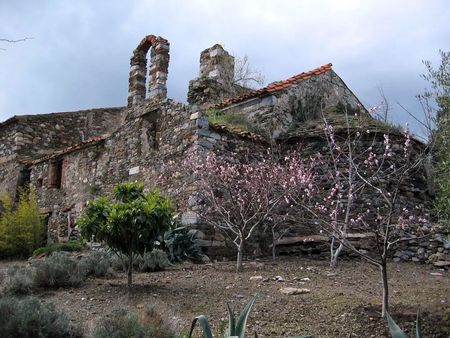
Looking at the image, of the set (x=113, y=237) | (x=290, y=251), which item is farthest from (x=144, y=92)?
(x=113, y=237)

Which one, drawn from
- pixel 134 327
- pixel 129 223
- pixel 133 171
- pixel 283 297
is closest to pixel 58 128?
pixel 133 171

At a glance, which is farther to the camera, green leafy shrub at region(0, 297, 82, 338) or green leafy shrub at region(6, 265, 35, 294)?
green leafy shrub at region(6, 265, 35, 294)

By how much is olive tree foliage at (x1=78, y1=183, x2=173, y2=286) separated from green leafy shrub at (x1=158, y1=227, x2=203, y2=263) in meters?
2.33

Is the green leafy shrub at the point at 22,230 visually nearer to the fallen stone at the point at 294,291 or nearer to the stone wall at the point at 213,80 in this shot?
the stone wall at the point at 213,80

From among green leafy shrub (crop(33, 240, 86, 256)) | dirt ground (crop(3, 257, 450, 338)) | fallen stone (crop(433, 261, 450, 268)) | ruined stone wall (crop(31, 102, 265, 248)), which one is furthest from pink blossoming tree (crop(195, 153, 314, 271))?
green leafy shrub (crop(33, 240, 86, 256))

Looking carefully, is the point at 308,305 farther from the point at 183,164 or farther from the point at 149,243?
the point at 183,164

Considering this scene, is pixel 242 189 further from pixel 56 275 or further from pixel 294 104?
pixel 56 275

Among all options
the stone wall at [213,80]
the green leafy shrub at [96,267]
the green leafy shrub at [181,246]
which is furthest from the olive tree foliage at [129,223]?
the stone wall at [213,80]

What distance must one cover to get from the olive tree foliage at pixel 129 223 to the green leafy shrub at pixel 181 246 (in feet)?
7.63

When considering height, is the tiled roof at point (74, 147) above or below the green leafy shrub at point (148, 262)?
above

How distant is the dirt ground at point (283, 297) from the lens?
5359 mm

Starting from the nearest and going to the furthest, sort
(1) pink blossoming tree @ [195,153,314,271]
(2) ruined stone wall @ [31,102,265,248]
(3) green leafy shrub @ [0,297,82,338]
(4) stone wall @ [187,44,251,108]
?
(3) green leafy shrub @ [0,297,82,338] → (1) pink blossoming tree @ [195,153,314,271] → (2) ruined stone wall @ [31,102,265,248] → (4) stone wall @ [187,44,251,108]

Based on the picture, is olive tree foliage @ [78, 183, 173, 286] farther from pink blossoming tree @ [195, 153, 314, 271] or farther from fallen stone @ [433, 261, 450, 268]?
fallen stone @ [433, 261, 450, 268]

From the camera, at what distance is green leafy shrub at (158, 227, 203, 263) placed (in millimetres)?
10117
